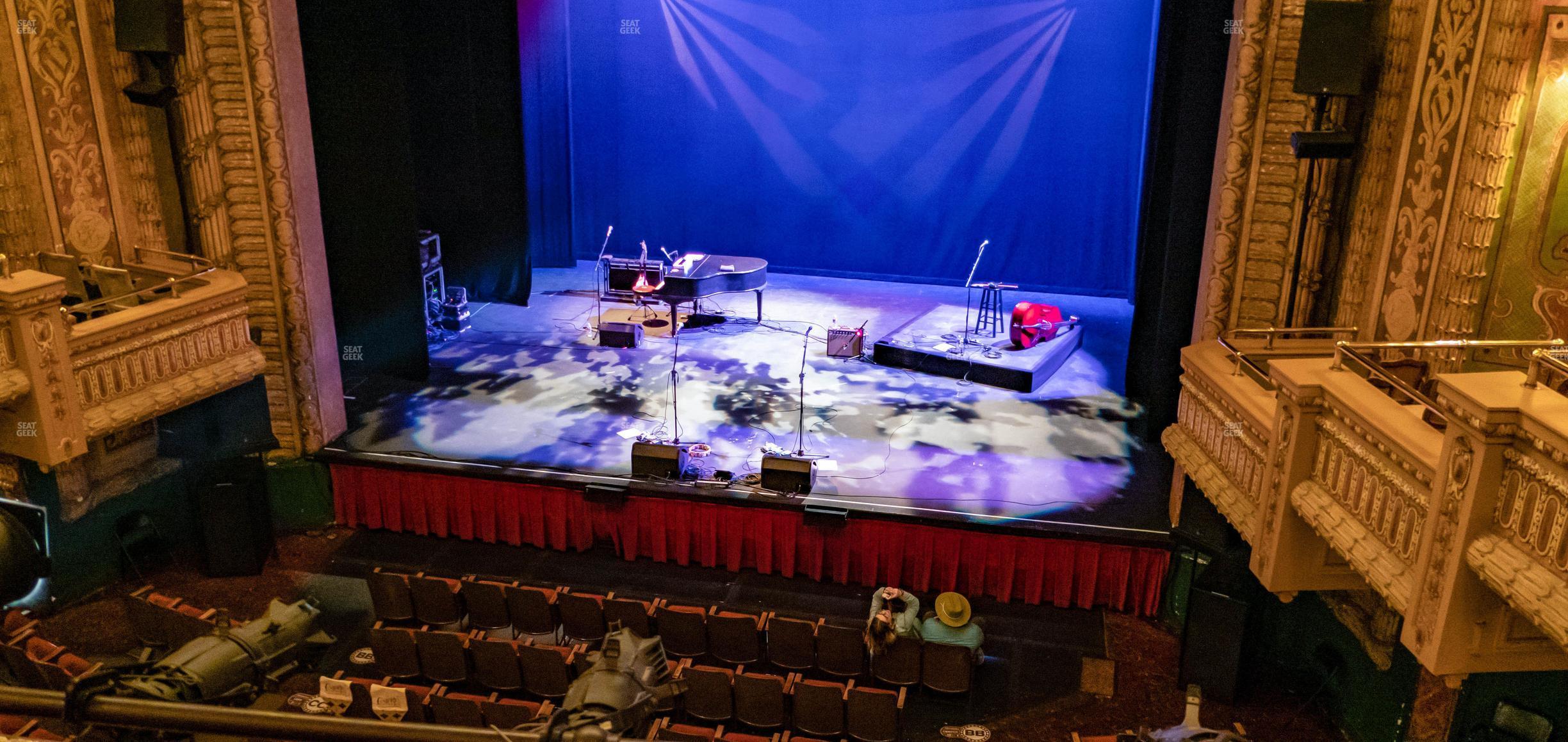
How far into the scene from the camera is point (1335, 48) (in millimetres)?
6910

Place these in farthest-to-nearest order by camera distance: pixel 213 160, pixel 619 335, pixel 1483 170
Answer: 1. pixel 619 335
2. pixel 213 160
3. pixel 1483 170

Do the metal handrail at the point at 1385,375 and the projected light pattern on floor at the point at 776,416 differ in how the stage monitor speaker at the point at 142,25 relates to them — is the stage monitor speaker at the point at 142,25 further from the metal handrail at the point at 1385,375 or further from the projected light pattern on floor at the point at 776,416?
the metal handrail at the point at 1385,375

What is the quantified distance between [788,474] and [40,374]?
211 inches

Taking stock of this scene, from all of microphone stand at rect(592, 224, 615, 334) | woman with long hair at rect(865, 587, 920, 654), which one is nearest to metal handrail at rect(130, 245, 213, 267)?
microphone stand at rect(592, 224, 615, 334)

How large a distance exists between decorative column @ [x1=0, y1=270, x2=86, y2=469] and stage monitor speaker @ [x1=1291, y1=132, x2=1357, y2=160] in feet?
26.9

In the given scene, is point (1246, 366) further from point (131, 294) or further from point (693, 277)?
point (131, 294)

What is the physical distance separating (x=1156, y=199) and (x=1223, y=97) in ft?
8.55

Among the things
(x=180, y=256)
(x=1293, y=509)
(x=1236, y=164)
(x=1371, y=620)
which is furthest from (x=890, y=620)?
(x=180, y=256)

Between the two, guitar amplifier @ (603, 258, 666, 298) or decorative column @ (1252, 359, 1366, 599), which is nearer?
decorative column @ (1252, 359, 1366, 599)

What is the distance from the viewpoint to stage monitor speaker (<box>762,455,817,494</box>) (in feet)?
29.8

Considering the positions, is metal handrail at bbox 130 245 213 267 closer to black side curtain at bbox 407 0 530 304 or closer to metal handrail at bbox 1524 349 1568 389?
black side curtain at bbox 407 0 530 304

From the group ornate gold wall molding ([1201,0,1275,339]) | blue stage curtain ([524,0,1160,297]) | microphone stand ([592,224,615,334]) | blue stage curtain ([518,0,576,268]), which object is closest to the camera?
ornate gold wall molding ([1201,0,1275,339])

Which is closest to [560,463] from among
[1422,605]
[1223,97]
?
[1223,97]

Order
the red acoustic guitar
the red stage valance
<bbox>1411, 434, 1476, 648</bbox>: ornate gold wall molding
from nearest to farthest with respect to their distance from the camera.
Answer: <bbox>1411, 434, 1476, 648</bbox>: ornate gold wall molding → the red stage valance → the red acoustic guitar
